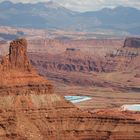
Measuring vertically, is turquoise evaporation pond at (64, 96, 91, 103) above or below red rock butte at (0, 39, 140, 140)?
below

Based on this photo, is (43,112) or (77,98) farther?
(77,98)

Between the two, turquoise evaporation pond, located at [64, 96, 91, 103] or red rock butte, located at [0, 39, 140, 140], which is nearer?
red rock butte, located at [0, 39, 140, 140]

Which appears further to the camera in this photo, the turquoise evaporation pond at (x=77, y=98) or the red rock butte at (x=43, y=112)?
the turquoise evaporation pond at (x=77, y=98)

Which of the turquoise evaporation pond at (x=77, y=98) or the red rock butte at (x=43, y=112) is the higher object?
the red rock butte at (x=43, y=112)

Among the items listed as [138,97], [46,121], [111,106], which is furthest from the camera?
[138,97]

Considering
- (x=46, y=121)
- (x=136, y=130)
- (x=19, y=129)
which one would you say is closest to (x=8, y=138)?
(x=19, y=129)

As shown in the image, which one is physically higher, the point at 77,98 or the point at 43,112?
the point at 43,112

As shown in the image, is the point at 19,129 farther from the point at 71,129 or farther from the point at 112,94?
the point at 112,94

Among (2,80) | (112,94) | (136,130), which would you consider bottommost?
(112,94)
